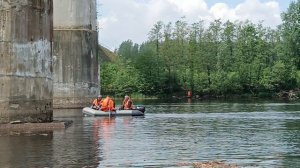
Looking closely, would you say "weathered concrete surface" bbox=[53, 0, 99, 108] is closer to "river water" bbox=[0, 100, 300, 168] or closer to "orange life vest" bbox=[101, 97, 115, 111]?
"orange life vest" bbox=[101, 97, 115, 111]

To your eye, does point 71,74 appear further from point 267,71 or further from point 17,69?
point 267,71

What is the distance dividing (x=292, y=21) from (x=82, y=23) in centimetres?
7432

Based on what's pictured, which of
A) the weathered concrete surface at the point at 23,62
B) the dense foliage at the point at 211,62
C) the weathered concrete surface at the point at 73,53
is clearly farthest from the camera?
the dense foliage at the point at 211,62

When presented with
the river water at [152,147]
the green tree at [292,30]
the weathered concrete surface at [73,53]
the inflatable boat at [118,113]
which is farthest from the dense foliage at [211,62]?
the river water at [152,147]

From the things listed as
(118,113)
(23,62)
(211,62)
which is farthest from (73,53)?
(211,62)

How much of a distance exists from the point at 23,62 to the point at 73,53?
26.5m

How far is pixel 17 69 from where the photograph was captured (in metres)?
25.9

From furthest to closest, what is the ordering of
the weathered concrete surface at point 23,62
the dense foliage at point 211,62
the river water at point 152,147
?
1. the dense foliage at point 211,62
2. the weathered concrete surface at point 23,62
3. the river water at point 152,147

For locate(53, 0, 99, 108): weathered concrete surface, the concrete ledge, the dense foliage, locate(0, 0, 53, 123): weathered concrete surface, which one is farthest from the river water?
the dense foliage

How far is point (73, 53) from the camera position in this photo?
52.6m

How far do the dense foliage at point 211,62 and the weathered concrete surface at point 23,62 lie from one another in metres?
79.2

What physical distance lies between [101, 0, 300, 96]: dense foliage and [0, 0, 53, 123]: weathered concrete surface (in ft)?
260

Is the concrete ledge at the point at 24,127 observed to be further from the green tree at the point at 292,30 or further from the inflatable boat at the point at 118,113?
the green tree at the point at 292,30

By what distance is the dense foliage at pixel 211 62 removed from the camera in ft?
357
